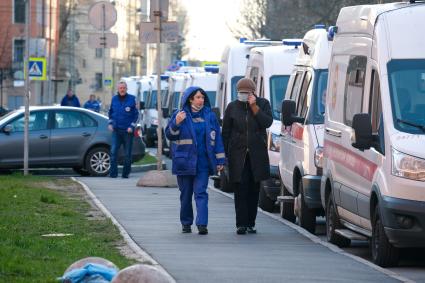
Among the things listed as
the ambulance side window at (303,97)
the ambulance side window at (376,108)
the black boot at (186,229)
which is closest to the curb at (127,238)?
the black boot at (186,229)

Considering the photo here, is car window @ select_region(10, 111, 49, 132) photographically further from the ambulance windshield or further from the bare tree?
the bare tree

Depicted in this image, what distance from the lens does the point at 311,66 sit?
61.4 ft

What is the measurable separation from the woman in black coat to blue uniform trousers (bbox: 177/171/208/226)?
41 centimetres

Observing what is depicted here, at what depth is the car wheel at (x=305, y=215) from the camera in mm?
17359

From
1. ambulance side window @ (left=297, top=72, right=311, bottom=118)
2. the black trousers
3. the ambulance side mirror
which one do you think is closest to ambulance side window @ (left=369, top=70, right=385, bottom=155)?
the black trousers

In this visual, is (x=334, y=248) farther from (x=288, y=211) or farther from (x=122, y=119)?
(x=122, y=119)

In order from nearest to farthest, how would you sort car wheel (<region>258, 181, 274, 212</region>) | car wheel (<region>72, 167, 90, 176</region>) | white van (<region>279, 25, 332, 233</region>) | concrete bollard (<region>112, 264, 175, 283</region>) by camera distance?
concrete bollard (<region>112, 264, 175, 283</region>)
white van (<region>279, 25, 332, 233</region>)
car wheel (<region>258, 181, 274, 212</region>)
car wheel (<region>72, 167, 90, 176</region>)

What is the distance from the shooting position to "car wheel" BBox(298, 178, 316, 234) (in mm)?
17359

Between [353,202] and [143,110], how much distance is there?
40.8m

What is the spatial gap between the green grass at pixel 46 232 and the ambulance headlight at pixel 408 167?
2.47 meters

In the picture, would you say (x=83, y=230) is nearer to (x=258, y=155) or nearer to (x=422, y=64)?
(x=258, y=155)

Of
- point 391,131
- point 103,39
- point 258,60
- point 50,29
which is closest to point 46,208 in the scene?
point 258,60

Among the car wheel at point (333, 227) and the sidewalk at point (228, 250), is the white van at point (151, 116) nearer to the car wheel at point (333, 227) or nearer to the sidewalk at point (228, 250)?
the sidewalk at point (228, 250)

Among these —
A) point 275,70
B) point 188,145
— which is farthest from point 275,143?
point 188,145
